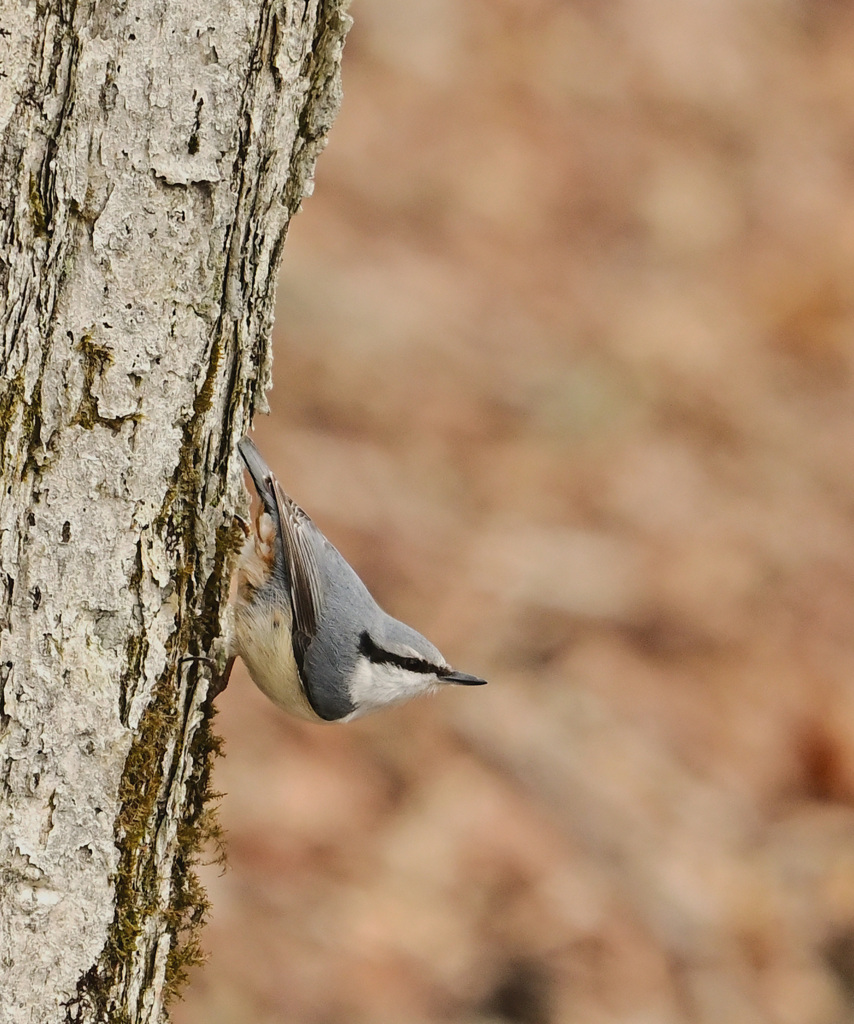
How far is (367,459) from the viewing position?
5.77 m

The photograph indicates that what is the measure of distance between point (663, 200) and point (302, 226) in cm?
268

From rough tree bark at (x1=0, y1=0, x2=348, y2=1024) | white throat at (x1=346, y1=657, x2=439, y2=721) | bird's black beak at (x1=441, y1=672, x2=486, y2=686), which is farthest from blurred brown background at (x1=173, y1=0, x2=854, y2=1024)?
rough tree bark at (x1=0, y1=0, x2=348, y2=1024)

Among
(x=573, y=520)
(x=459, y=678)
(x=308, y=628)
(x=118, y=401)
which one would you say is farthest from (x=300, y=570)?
(x=573, y=520)

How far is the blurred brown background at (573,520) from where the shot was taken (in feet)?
13.8

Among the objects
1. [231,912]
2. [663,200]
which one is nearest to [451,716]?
[231,912]

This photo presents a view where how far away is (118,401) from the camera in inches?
81.4

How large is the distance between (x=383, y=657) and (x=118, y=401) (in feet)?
4.47

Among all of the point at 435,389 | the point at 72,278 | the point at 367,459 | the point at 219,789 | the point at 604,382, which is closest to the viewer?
the point at 72,278

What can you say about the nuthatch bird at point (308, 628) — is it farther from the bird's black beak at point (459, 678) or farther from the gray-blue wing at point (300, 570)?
the bird's black beak at point (459, 678)

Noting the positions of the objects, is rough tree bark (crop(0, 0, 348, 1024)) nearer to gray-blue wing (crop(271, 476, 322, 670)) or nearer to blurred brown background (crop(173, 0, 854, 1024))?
gray-blue wing (crop(271, 476, 322, 670))

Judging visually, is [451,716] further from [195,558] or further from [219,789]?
[195,558]

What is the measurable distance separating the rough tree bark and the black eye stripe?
0.92 meters

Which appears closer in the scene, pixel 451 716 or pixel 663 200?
pixel 451 716

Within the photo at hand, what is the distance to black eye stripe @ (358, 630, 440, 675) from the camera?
3195 mm
